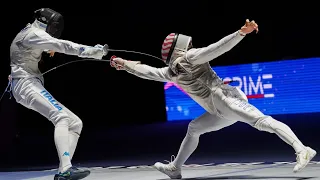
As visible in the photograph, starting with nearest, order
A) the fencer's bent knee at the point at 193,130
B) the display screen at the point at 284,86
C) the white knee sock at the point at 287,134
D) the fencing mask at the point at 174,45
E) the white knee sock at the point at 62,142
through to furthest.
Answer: the white knee sock at the point at 287,134, the white knee sock at the point at 62,142, the fencing mask at the point at 174,45, the fencer's bent knee at the point at 193,130, the display screen at the point at 284,86

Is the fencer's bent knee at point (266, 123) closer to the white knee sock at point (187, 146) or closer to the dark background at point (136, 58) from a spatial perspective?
the white knee sock at point (187, 146)

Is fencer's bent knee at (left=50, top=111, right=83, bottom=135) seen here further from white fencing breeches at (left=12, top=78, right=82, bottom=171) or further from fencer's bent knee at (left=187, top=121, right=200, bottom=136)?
fencer's bent knee at (left=187, top=121, right=200, bottom=136)

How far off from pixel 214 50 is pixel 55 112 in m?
1.05

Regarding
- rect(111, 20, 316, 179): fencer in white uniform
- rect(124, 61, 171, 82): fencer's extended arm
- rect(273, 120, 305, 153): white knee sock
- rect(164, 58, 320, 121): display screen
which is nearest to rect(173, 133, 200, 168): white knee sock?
rect(111, 20, 316, 179): fencer in white uniform

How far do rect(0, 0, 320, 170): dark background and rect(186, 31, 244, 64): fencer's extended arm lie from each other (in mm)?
3297

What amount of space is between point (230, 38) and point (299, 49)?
6.62 metres

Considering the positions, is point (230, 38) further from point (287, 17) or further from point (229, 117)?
point (287, 17)

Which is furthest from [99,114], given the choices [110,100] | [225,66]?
[225,66]

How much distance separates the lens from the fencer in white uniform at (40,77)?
11.2ft

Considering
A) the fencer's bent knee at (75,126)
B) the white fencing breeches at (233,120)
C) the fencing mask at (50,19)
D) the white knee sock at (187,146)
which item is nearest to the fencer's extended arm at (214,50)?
the white fencing breeches at (233,120)

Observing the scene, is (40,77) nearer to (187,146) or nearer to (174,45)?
(174,45)

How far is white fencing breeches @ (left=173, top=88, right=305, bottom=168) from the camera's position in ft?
10.5

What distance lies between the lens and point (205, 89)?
3514 mm

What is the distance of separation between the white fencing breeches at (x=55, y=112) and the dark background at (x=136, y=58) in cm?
312
